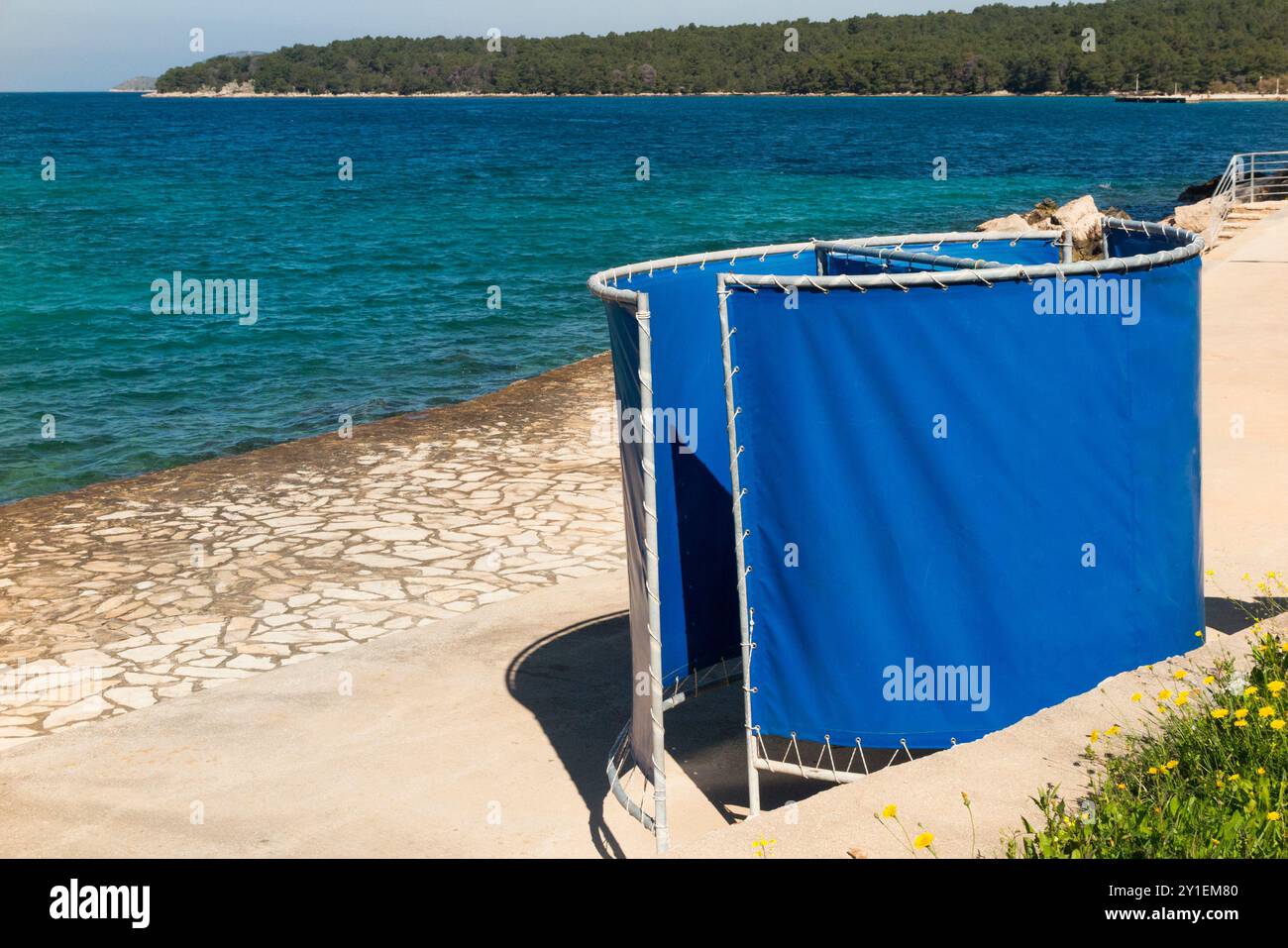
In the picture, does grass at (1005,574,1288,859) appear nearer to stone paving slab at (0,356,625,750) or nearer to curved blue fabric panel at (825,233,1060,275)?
curved blue fabric panel at (825,233,1060,275)

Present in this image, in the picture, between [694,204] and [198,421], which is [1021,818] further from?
[694,204]

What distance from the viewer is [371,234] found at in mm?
45031

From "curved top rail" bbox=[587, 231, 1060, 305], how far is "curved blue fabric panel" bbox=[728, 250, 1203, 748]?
856 millimetres

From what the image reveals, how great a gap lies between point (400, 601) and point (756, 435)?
5243mm

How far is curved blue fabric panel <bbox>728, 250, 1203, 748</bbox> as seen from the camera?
17.9 feet

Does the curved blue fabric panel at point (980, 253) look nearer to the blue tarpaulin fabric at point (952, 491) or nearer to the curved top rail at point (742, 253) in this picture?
the curved top rail at point (742, 253)

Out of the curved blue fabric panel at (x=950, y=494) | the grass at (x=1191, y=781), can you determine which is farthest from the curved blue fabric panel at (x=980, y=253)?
the grass at (x=1191, y=781)

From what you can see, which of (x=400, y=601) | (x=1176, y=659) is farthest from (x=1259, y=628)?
(x=400, y=601)

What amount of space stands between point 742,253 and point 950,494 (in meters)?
2.18

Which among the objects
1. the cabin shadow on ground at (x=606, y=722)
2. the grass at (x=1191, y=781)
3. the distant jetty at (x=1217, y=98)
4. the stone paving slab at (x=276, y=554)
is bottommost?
the cabin shadow on ground at (x=606, y=722)

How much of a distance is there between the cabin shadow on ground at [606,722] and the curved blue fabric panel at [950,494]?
57 cm

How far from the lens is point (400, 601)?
A: 10.2 m

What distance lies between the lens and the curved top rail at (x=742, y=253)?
6.13 meters

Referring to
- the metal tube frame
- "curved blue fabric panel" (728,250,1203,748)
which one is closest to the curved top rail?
the metal tube frame
